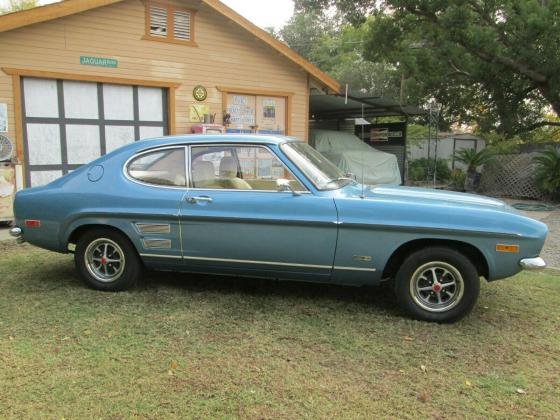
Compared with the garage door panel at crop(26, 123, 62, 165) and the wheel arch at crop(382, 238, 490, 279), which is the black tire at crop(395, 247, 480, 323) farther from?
the garage door panel at crop(26, 123, 62, 165)

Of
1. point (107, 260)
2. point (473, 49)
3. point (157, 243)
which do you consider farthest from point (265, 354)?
point (473, 49)

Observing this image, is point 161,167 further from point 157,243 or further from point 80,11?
point 80,11

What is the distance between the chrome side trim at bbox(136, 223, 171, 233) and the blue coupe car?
0.03 feet

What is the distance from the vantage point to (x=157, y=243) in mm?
4789

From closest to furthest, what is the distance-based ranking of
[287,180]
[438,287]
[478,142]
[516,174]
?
[438,287] < [287,180] < [516,174] < [478,142]

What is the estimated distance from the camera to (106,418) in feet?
9.38

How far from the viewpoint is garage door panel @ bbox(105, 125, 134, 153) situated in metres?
10.5

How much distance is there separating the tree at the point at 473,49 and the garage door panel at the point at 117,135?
27.6 ft

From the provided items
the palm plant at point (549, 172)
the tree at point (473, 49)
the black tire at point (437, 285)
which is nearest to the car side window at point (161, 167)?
the black tire at point (437, 285)

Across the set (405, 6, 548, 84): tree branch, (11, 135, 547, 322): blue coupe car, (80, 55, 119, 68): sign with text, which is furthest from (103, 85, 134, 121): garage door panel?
(405, 6, 548, 84): tree branch

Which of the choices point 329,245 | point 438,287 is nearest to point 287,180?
point 329,245

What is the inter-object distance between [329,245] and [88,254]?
A: 2.41m

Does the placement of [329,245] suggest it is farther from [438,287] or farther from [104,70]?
[104,70]

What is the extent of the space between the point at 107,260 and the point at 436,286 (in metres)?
3.10
